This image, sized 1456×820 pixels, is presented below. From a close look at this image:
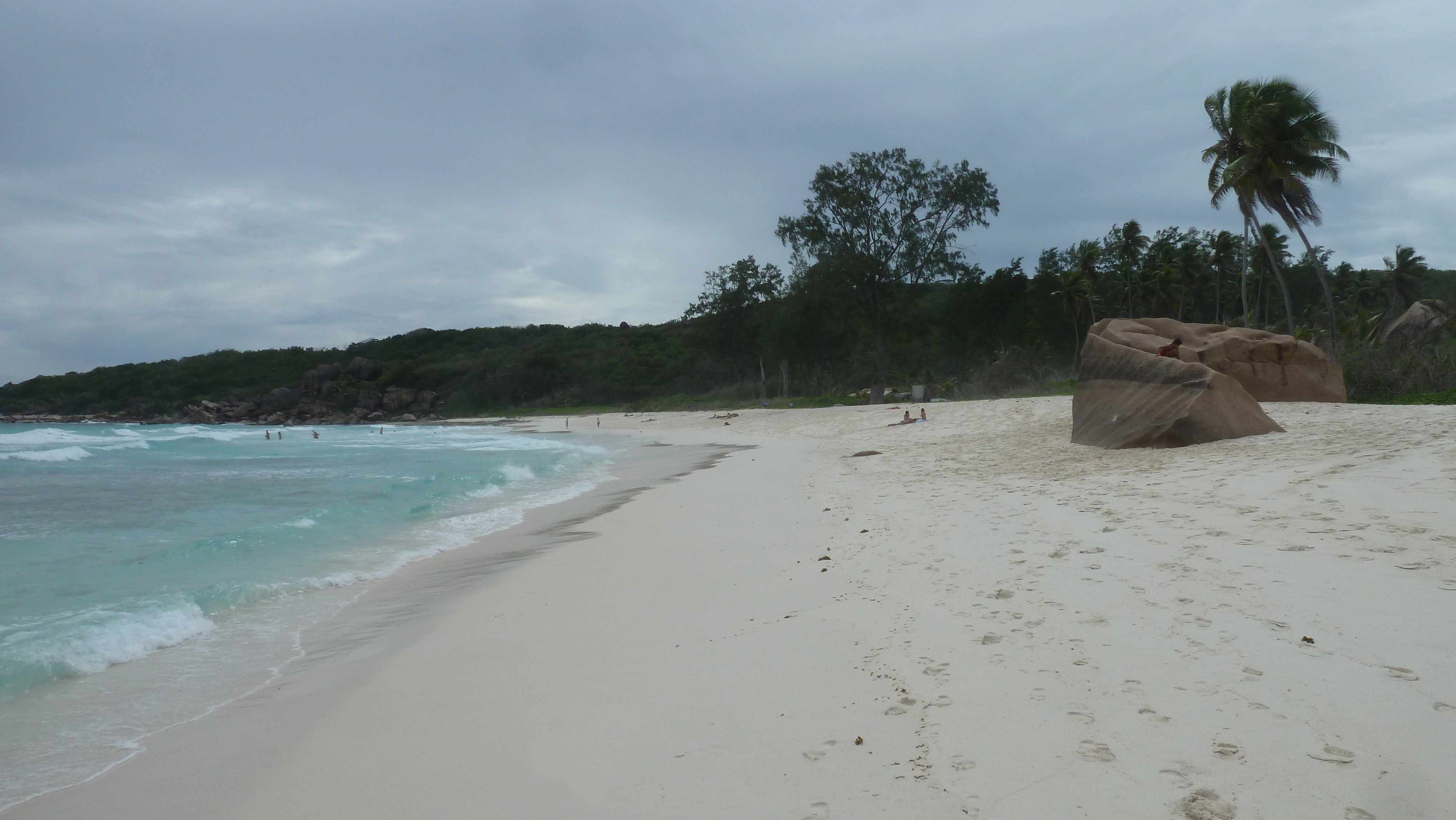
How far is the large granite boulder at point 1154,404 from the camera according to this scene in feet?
29.3

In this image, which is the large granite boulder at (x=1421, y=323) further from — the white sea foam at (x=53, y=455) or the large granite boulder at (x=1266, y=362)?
the white sea foam at (x=53, y=455)

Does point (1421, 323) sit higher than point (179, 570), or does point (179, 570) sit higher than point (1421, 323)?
point (1421, 323)

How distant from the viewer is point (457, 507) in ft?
36.6

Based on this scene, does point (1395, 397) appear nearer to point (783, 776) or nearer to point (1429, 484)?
point (1429, 484)

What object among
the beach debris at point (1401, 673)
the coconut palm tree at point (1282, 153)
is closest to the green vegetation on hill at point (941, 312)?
the coconut palm tree at point (1282, 153)

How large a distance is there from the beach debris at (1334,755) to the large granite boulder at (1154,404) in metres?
7.55

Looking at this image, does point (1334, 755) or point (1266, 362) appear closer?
point (1334, 755)

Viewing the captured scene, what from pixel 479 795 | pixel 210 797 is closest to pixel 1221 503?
pixel 479 795

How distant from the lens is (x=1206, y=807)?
2.04 meters

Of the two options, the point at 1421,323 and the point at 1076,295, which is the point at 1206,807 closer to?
the point at 1421,323

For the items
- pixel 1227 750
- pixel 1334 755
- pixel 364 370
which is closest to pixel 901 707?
pixel 1227 750

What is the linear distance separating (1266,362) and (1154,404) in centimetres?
569

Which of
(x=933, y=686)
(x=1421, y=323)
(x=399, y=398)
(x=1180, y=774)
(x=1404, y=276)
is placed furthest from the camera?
(x=399, y=398)

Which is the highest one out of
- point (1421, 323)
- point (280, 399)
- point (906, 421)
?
point (280, 399)
